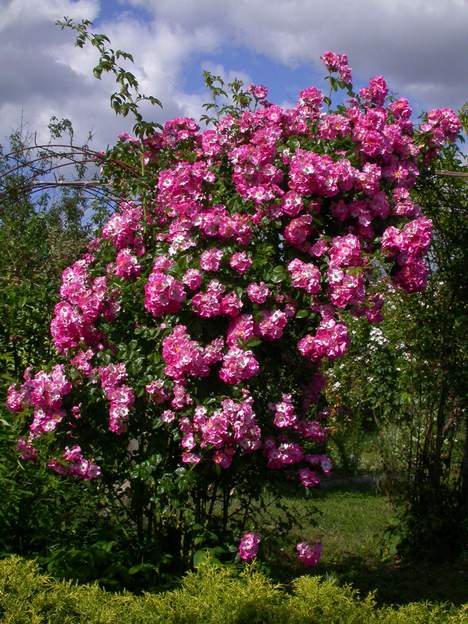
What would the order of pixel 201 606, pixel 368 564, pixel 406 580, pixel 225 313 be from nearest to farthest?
1. pixel 201 606
2. pixel 225 313
3. pixel 406 580
4. pixel 368 564

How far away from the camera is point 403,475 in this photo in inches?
249

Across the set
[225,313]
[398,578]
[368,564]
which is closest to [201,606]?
[225,313]

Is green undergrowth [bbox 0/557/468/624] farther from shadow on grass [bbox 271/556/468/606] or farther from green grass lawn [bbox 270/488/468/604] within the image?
shadow on grass [bbox 271/556/468/606]

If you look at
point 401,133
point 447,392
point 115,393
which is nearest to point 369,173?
point 401,133

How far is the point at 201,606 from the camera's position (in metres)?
2.60

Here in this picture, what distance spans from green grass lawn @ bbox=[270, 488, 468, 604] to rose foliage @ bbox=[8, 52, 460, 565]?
706 mm

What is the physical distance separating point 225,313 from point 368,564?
2954 millimetres

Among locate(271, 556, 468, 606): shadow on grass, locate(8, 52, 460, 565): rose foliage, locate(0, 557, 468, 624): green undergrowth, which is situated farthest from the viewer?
locate(271, 556, 468, 606): shadow on grass

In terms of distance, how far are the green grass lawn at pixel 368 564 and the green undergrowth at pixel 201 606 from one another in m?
1.47

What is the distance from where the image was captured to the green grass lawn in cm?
512

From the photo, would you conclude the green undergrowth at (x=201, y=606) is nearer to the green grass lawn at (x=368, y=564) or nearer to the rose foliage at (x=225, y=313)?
the rose foliage at (x=225, y=313)

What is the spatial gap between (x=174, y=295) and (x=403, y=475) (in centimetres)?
335

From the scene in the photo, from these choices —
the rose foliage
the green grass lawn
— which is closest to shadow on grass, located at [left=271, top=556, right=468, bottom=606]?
the green grass lawn

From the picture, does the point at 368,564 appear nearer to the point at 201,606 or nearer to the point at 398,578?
the point at 398,578
